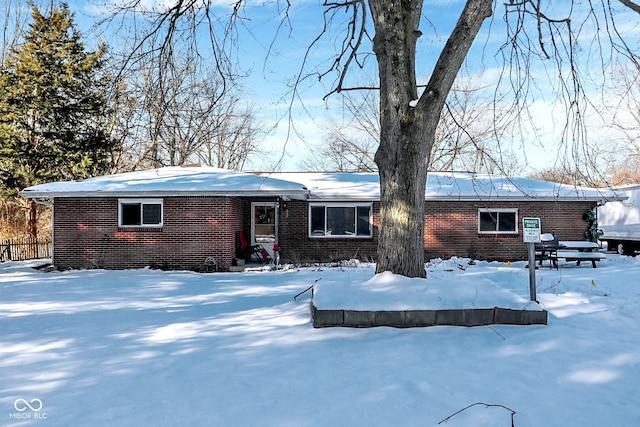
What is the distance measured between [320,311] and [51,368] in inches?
117

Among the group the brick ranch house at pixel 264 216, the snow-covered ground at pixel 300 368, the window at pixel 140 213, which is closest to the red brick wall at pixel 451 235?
the brick ranch house at pixel 264 216

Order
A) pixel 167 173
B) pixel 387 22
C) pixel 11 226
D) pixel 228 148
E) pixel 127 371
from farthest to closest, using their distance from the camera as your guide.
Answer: pixel 228 148 < pixel 11 226 < pixel 167 173 < pixel 387 22 < pixel 127 371

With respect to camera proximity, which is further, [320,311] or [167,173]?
[167,173]

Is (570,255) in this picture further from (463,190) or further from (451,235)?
(463,190)

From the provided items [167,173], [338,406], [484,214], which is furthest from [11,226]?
[338,406]

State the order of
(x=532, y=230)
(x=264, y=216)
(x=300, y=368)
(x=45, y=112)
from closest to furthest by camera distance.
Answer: (x=300, y=368) → (x=532, y=230) → (x=264, y=216) → (x=45, y=112)

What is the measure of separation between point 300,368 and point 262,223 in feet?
42.9

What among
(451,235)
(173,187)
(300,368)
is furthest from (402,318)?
(451,235)

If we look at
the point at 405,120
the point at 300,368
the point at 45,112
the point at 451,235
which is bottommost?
the point at 300,368

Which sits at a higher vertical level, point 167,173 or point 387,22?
point 387,22

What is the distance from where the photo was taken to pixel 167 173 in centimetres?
1683

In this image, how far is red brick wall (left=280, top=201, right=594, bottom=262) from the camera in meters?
16.7

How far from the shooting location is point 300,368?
466 cm

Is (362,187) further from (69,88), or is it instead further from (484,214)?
(69,88)
